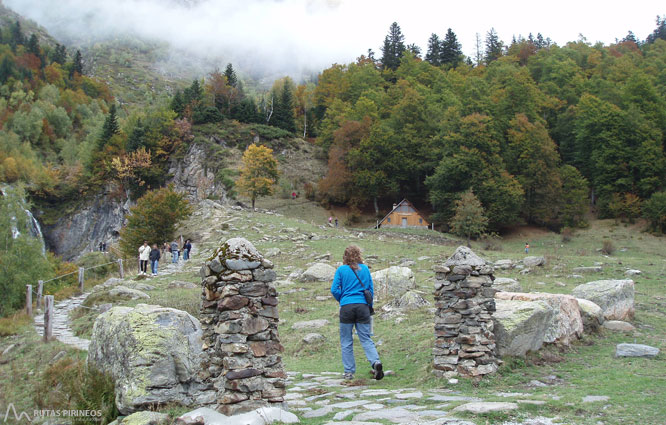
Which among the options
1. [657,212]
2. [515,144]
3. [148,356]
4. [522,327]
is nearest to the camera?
[148,356]

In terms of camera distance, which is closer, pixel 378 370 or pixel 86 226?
pixel 378 370

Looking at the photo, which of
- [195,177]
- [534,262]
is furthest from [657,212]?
[195,177]

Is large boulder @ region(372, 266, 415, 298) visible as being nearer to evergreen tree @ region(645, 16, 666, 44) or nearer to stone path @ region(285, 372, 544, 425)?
stone path @ region(285, 372, 544, 425)

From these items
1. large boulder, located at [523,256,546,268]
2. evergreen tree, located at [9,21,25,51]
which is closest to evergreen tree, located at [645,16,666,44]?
large boulder, located at [523,256,546,268]

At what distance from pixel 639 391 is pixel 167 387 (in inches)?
262

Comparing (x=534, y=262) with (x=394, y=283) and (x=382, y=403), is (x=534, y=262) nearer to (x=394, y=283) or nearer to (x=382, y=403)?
(x=394, y=283)

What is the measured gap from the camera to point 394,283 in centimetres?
1622

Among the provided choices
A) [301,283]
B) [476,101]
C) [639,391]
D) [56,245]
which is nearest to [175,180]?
[56,245]

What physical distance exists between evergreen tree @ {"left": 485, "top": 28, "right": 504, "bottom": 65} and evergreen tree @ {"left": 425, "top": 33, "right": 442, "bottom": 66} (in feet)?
37.8

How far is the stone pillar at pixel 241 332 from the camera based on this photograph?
5.99 m

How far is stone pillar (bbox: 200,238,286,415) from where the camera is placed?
5.99 metres

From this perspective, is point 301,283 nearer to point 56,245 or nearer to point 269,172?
point 269,172

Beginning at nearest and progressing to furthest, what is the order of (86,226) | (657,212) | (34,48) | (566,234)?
(566,234) < (657,212) < (86,226) < (34,48)

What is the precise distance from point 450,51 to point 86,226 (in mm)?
74685
